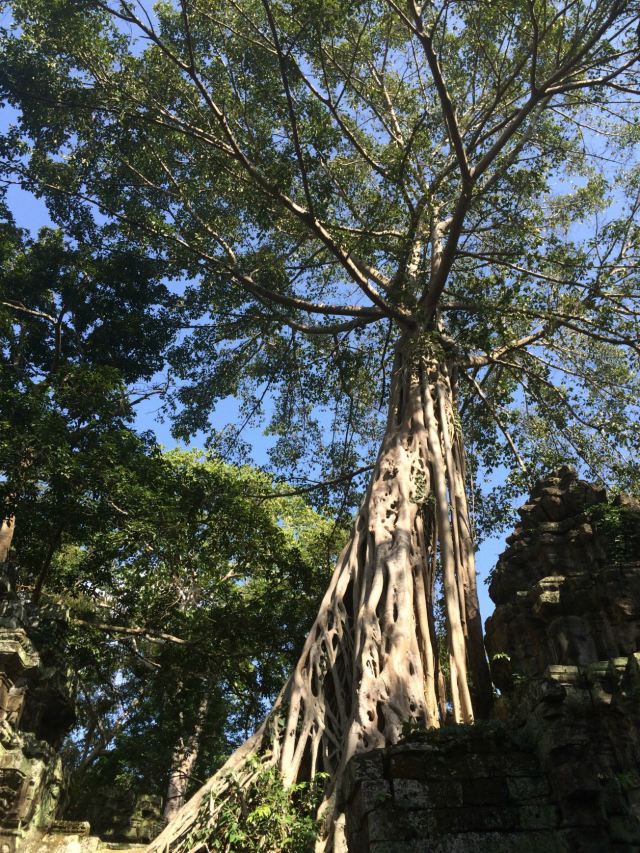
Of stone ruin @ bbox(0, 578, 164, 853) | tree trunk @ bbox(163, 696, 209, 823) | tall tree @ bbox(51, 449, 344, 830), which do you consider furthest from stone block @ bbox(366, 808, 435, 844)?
tree trunk @ bbox(163, 696, 209, 823)

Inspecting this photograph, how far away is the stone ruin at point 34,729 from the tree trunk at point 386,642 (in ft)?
5.45

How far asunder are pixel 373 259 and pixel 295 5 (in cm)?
310

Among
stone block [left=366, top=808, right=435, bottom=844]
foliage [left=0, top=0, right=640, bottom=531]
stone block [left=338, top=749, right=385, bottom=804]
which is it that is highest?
foliage [left=0, top=0, right=640, bottom=531]

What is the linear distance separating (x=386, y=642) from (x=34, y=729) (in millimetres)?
3813

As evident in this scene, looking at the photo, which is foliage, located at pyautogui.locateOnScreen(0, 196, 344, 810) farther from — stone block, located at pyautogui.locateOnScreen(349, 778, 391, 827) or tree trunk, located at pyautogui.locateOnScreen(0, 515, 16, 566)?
stone block, located at pyautogui.locateOnScreen(349, 778, 391, 827)

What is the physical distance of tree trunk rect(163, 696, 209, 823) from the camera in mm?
9495

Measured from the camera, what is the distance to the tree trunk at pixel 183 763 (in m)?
9.50

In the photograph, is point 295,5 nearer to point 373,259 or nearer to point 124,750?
point 373,259

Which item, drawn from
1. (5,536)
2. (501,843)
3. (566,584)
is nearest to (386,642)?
(566,584)

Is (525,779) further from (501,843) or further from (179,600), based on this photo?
(179,600)

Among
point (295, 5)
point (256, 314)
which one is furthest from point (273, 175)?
point (256, 314)

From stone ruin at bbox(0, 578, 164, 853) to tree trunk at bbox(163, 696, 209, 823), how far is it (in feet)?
7.85

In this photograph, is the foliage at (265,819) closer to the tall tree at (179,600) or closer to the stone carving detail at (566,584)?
the stone carving detail at (566,584)

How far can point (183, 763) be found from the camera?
33.5ft
